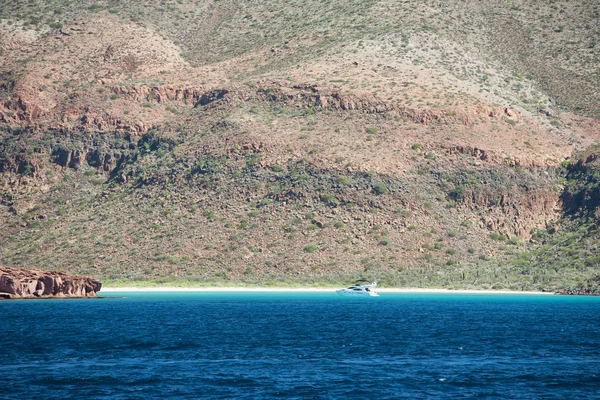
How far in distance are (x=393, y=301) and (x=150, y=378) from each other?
58914 mm

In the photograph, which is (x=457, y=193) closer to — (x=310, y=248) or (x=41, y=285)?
(x=310, y=248)

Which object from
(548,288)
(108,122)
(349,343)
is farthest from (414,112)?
(349,343)

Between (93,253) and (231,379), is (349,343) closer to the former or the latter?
(231,379)

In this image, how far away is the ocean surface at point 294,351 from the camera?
118 feet

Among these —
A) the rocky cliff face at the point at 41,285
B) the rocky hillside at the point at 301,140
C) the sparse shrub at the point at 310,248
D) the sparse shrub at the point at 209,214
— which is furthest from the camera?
the sparse shrub at the point at 209,214

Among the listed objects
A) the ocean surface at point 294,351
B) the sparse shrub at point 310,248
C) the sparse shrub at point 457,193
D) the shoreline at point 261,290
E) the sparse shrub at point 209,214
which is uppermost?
the sparse shrub at point 457,193

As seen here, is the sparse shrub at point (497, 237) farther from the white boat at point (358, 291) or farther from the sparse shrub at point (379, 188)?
the white boat at point (358, 291)

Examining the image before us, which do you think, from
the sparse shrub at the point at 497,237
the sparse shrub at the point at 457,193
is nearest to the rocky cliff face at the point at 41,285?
the sparse shrub at the point at 457,193

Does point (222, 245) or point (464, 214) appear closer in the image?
A: point (222, 245)

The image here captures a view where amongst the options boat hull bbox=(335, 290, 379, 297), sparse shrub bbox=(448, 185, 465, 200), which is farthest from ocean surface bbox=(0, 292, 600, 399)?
sparse shrub bbox=(448, 185, 465, 200)

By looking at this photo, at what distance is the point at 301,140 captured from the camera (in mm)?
120250

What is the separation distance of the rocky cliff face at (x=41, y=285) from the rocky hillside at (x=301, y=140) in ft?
40.7

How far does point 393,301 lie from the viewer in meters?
94.2

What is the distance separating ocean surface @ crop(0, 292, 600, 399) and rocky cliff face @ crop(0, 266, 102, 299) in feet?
7.20
